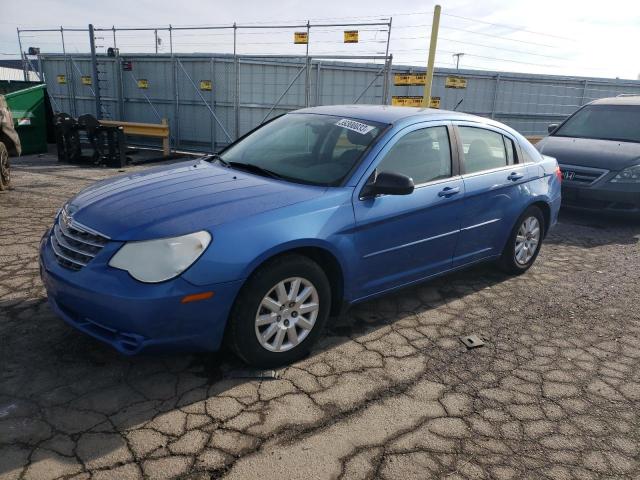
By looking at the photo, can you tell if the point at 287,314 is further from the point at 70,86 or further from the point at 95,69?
the point at 70,86

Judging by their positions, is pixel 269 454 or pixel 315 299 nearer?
pixel 269 454

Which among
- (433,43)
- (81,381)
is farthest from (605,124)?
(81,381)

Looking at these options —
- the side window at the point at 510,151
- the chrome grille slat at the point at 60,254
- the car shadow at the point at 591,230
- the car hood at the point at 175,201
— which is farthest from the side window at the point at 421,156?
the car shadow at the point at 591,230

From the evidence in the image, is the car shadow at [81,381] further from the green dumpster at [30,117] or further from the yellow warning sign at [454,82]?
the green dumpster at [30,117]

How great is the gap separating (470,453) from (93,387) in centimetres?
209

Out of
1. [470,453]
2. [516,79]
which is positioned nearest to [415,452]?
[470,453]

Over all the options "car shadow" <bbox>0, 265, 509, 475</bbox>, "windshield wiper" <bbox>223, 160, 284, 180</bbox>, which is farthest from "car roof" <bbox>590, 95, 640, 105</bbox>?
"windshield wiper" <bbox>223, 160, 284, 180</bbox>

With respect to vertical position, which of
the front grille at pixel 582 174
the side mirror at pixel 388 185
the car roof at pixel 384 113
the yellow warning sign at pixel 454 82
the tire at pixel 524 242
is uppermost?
the yellow warning sign at pixel 454 82

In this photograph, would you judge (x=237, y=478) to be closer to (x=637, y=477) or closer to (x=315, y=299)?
(x=315, y=299)

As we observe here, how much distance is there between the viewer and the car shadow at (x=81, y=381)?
2572 mm

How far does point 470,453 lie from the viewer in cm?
260

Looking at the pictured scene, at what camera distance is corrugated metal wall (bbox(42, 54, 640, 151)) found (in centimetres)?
1221

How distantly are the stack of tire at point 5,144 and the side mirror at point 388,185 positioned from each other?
21.4 ft

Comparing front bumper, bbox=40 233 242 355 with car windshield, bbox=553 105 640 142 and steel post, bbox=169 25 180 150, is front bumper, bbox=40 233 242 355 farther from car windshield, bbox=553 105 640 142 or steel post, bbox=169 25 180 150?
steel post, bbox=169 25 180 150
